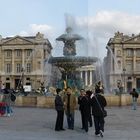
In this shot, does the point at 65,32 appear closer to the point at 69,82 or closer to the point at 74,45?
the point at 74,45

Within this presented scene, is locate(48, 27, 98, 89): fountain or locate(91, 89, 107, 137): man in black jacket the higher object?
locate(48, 27, 98, 89): fountain

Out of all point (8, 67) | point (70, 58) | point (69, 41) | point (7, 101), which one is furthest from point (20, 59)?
point (7, 101)

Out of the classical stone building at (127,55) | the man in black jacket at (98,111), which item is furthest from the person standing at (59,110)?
the classical stone building at (127,55)

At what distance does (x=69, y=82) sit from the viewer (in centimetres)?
2980

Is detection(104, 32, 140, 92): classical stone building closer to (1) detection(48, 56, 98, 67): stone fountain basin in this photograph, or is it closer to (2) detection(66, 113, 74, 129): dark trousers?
(1) detection(48, 56, 98, 67): stone fountain basin

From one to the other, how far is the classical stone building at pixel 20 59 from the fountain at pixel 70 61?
8919 centimetres

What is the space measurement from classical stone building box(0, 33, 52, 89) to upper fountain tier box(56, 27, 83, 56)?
89.1 m

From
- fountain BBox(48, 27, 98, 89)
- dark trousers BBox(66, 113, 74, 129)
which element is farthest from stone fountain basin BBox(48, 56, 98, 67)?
dark trousers BBox(66, 113, 74, 129)

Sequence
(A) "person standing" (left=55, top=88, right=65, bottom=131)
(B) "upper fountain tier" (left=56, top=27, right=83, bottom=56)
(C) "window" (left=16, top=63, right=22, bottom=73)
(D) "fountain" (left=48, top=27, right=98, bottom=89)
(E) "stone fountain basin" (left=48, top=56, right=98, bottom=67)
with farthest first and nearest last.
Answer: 1. (C) "window" (left=16, top=63, right=22, bottom=73)
2. (B) "upper fountain tier" (left=56, top=27, right=83, bottom=56)
3. (D) "fountain" (left=48, top=27, right=98, bottom=89)
4. (E) "stone fountain basin" (left=48, top=56, right=98, bottom=67)
5. (A) "person standing" (left=55, top=88, right=65, bottom=131)

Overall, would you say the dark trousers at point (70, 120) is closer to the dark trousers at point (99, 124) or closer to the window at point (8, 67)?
the dark trousers at point (99, 124)

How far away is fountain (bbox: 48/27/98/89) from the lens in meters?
28.9

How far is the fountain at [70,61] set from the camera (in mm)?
28938

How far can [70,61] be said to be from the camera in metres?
29.0

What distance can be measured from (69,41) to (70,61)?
2.10 m
